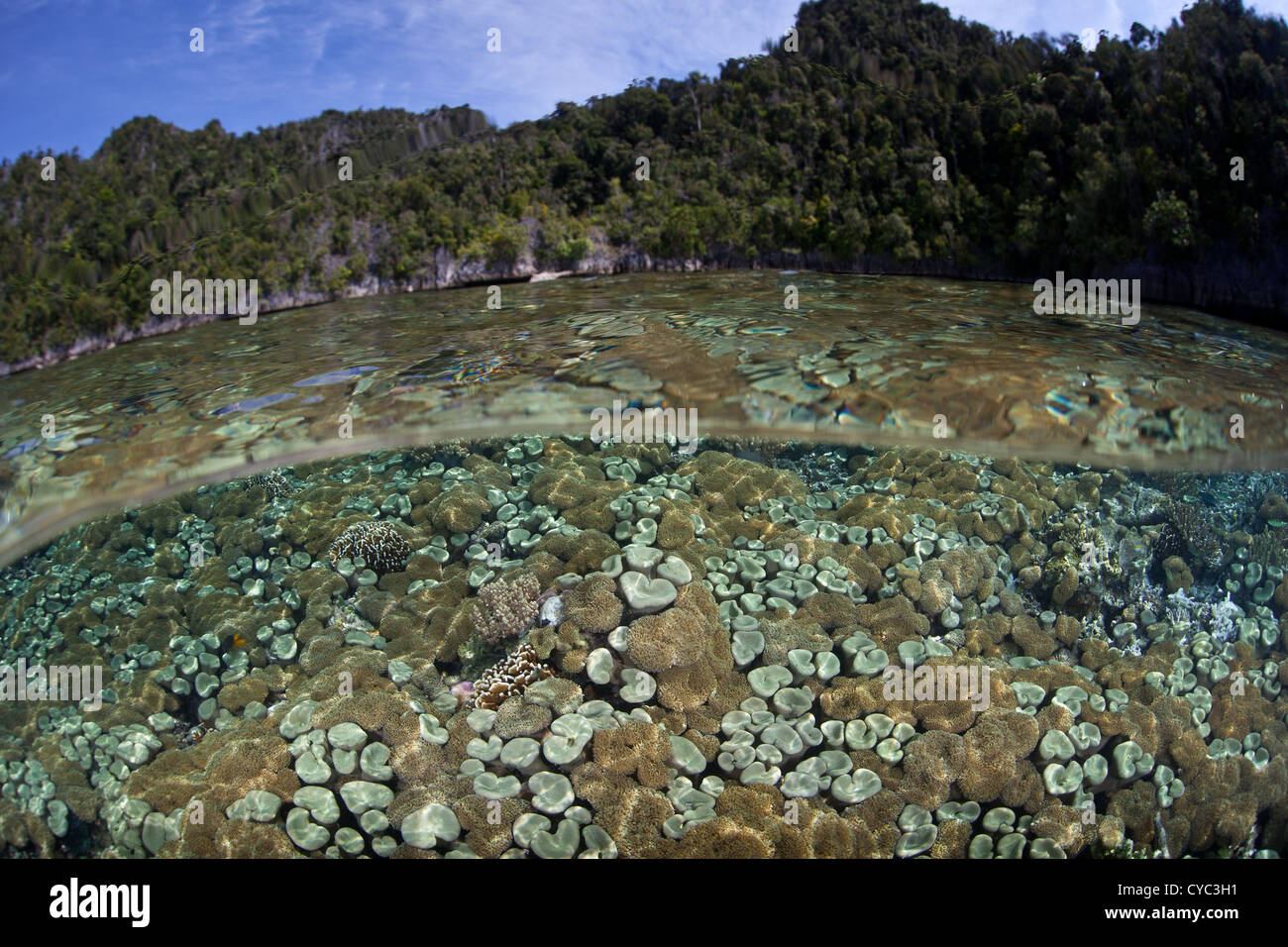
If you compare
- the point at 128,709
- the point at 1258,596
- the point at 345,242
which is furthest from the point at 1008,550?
the point at 345,242

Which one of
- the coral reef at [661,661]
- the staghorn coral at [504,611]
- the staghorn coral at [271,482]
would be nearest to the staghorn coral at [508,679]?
the coral reef at [661,661]

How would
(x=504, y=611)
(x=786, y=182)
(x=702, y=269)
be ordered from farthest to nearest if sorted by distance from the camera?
1. (x=786, y=182)
2. (x=702, y=269)
3. (x=504, y=611)

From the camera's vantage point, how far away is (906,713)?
4.82 m

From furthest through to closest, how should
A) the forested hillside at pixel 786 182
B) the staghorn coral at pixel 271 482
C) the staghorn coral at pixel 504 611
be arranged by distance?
the forested hillside at pixel 786 182 → the staghorn coral at pixel 271 482 → the staghorn coral at pixel 504 611

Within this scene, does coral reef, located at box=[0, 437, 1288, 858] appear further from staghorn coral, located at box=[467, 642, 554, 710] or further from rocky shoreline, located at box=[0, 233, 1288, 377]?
rocky shoreline, located at box=[0, 233, 1288, 377]

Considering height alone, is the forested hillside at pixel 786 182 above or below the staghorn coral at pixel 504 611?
above

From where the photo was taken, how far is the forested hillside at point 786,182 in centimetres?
1050

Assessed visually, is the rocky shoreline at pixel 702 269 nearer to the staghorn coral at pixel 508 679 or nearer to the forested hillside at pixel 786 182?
the forested hillside at pixel 786 182

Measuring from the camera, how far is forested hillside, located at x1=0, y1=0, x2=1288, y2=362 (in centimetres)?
1050

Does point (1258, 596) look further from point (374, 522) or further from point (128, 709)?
point (128, 709)

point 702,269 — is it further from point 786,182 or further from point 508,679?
point 508,679

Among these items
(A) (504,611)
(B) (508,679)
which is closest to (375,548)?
(A) (504,611)

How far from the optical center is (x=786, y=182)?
→ 1512cm
